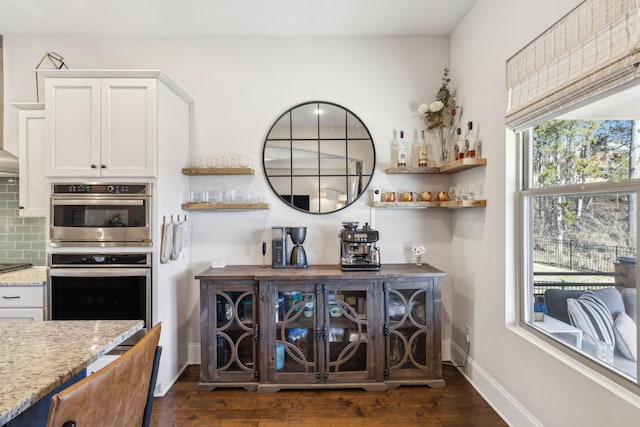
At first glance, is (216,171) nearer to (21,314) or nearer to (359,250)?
(359,250)

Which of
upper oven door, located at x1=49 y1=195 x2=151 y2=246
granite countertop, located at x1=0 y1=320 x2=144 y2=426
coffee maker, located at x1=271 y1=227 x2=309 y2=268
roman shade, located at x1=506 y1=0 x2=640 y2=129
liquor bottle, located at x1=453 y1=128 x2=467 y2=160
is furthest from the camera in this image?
coffee maker, located at x1=271 y1=227 x2=309 y2=268

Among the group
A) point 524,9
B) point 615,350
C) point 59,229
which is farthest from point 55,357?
point 524,9

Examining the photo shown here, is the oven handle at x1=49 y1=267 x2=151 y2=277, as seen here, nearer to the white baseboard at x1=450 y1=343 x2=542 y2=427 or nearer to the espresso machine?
the espresso machine

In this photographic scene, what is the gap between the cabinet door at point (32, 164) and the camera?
2.65 metres

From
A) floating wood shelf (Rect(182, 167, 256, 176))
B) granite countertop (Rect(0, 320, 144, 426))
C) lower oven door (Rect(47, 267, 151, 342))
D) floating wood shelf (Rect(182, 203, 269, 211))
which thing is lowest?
lower oven door (Rect(47, 267, 151, 342))

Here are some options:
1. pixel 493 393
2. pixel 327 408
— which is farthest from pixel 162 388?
pixel 493 393

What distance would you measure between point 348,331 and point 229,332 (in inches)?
35.7

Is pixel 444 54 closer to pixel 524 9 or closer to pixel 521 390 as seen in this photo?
pixel 524 9

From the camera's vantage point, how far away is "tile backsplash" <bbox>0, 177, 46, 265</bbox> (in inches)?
117

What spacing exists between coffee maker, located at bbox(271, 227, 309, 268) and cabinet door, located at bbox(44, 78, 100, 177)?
54.9 inches

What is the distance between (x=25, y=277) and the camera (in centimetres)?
252

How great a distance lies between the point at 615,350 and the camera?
1.45 meters

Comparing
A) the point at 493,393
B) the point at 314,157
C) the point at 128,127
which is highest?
the point at 128,127

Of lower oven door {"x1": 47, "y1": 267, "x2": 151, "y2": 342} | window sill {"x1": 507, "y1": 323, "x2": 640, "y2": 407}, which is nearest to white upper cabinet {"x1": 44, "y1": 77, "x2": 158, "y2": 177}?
lower oven door {"x1": 47, "y1": 267, "x2": 151, "y2": 342}
